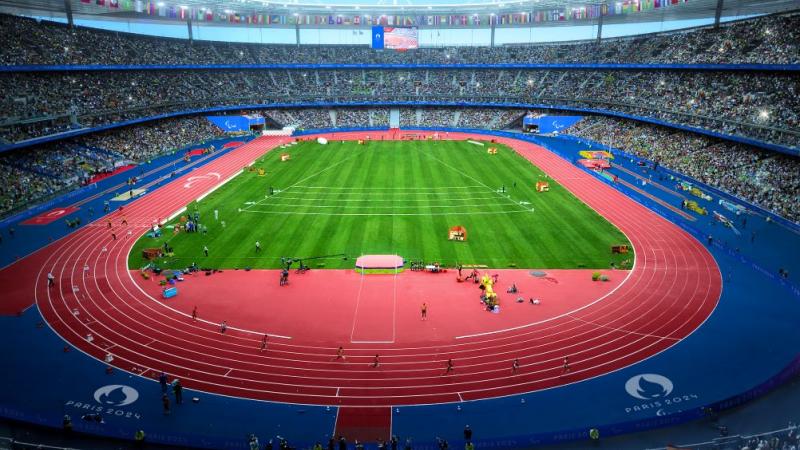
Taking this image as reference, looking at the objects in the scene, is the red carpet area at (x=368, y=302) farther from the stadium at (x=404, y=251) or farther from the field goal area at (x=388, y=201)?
the field goal area at (x=388, y=201)

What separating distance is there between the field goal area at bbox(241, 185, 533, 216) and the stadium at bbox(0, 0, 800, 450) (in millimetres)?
395

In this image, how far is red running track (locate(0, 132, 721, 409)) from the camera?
942 inches

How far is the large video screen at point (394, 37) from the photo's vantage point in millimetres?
100188

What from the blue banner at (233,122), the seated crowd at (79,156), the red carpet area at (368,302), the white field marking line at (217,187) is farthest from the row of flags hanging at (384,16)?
the red carpet area at (368,302)

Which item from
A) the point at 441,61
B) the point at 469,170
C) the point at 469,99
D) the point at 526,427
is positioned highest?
the point at 441,61

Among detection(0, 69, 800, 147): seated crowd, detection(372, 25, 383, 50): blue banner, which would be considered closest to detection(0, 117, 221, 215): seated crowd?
detection(0, 69, 800, 147): seated crowd

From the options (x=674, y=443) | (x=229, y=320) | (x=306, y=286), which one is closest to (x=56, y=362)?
(x=229, y=320)

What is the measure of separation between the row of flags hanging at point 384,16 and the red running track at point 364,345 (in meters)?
45.7

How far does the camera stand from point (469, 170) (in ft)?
212

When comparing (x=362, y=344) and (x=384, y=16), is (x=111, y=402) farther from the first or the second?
(x=384, y=16)

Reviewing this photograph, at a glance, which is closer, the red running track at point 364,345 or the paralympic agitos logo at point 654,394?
the paralympic agitos logo at point 654,394

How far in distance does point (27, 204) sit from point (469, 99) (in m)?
76.7

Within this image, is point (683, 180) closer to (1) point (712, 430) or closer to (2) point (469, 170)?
(2) point (469, 170)

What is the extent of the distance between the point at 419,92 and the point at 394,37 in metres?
11.9
